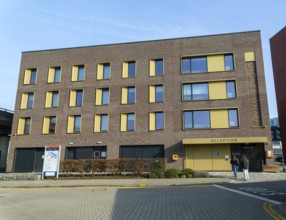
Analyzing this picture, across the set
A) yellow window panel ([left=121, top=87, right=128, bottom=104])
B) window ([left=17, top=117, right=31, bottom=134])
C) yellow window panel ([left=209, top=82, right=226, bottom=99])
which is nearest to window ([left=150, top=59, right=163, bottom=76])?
yellow window panel ([left=121, top=87, right=128, bottom=104])

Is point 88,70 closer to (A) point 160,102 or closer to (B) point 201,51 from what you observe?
(A) point 160,102

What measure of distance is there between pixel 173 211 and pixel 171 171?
12.3m

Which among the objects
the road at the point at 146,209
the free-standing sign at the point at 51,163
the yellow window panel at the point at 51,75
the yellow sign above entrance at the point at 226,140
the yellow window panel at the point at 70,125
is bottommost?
the road at the point at 146,209

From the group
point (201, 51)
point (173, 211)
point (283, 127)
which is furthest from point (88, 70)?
point (283, 127)

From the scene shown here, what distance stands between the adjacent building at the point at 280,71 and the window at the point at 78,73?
28.3m

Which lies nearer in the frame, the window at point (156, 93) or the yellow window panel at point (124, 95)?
the window at point (156, 93)

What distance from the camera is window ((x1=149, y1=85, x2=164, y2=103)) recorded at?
30.2 metres

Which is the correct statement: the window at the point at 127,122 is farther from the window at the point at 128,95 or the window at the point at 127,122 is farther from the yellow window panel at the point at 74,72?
the yellow window panel at the point at 74,72

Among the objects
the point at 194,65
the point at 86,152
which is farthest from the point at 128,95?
the point at 194,65

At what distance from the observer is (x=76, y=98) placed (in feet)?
106

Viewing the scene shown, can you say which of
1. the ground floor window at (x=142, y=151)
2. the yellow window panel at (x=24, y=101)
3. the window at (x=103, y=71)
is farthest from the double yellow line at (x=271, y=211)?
the yellow window panel at (x=24, y=101)

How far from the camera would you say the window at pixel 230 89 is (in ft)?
93.8

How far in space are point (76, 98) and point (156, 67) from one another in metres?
10.1

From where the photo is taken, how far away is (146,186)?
666 inches
